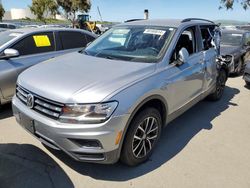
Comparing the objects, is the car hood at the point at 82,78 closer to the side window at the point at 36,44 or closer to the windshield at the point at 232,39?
the side window at the point at 36,44

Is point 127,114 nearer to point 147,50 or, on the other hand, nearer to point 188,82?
point 147,50

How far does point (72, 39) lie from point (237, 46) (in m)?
5.74

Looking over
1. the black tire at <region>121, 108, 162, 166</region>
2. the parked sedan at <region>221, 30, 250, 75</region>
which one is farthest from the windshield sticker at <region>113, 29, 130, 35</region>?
the parked sedan at <region>221, 30, 250, 75</region>

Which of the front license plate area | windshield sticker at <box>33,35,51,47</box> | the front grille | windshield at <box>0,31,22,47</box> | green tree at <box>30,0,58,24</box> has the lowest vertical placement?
the front license plate area

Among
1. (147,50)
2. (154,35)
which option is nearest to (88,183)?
(147,50)

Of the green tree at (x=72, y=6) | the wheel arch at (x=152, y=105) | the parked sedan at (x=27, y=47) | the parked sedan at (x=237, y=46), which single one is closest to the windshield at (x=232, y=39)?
the parked sedan at (x=237, y=46)

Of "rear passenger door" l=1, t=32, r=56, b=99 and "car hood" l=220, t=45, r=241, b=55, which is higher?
"rear passenger door" l=1, t=32, r=56, b=99

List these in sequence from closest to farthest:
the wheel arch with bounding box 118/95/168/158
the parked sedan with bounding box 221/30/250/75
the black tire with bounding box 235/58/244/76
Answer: the wheel arch with bounding box 118/95/168/158, the parked sedan with bounding box 221/30/250/75, the black tire with bounding box 235/58/244/76

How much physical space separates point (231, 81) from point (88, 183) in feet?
21.1

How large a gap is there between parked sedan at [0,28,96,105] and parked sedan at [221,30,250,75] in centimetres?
486

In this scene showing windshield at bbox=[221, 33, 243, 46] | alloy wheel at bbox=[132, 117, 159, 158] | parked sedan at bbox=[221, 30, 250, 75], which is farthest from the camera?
windshield at bbox=[221, 33, 243, 46]

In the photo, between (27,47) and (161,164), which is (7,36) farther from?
(161,164)

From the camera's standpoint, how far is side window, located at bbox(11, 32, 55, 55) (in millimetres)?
5143

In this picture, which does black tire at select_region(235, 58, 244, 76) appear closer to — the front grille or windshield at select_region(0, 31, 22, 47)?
windshield at select_region(0, 31, 22, 47)
